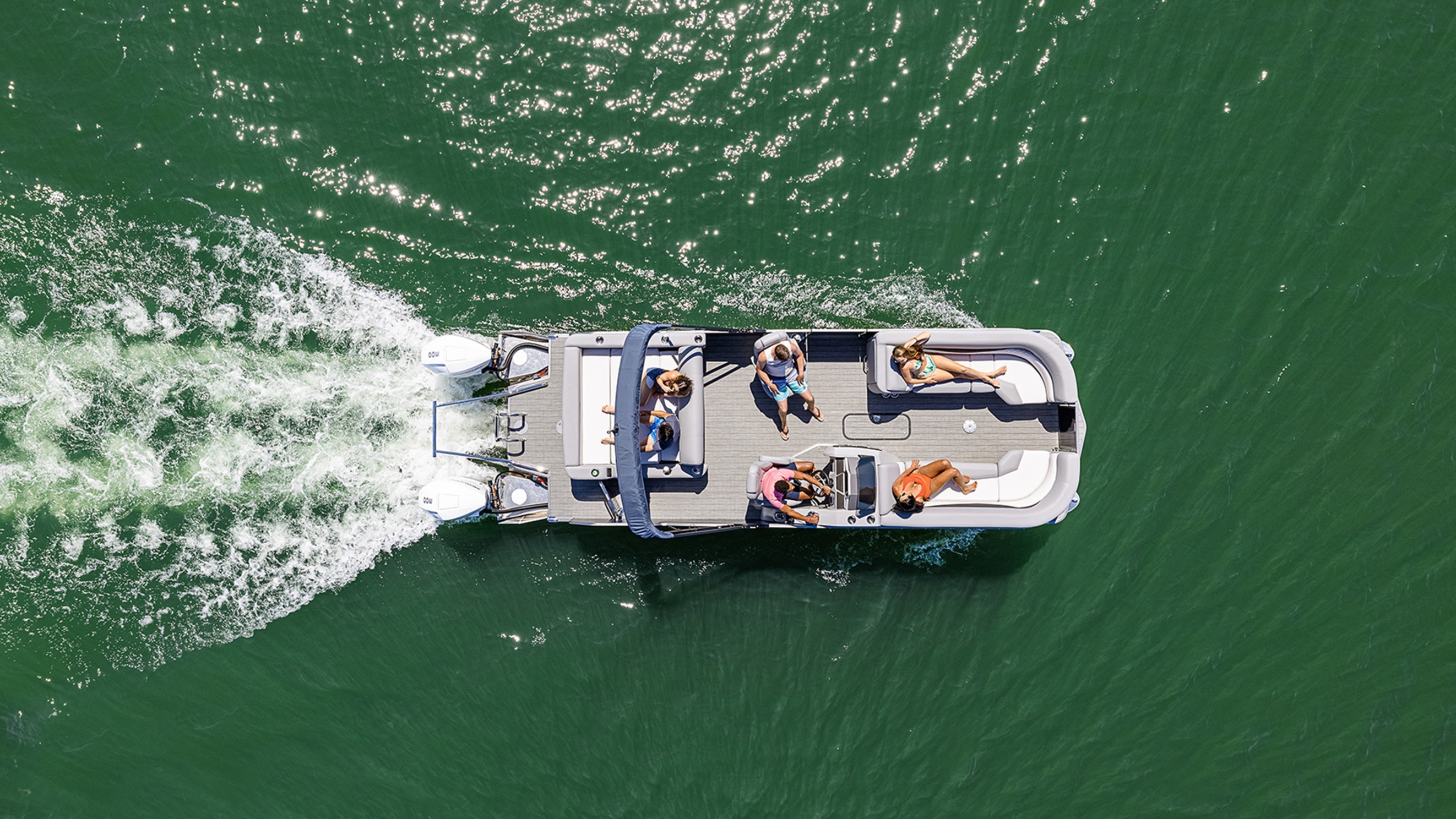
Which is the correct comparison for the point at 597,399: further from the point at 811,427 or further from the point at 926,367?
the point at 926,367

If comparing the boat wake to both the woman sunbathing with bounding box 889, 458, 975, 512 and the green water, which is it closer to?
the green water

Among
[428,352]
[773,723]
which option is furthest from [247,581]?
[773,723]

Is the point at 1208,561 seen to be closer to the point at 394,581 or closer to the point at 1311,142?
the point at 1311,142

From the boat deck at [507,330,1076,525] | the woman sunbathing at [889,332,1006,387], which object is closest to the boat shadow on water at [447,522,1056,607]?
the boat deck at [507,330,1076,525]

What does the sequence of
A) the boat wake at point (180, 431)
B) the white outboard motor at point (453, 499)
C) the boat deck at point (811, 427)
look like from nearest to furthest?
the boat deck at point (811, 427) → the white outboard motor at point (453, 499) → the boat wake at point (180, 431)

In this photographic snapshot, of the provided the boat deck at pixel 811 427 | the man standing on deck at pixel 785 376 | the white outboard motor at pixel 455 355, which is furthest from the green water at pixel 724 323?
the man standing on deck at pixel 785 376

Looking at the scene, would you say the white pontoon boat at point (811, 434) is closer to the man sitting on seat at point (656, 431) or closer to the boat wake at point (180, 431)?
the man sitting on seat at point (656, 431)
